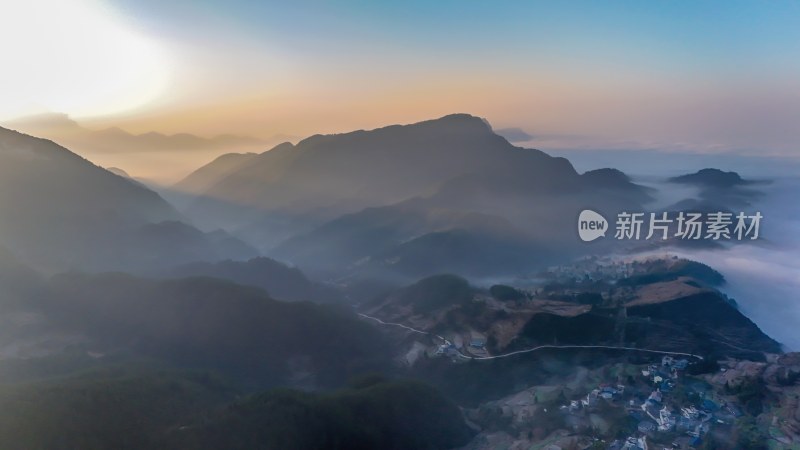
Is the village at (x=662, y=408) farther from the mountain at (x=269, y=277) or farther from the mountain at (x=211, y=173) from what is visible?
the mountain at (x=211, y=173)

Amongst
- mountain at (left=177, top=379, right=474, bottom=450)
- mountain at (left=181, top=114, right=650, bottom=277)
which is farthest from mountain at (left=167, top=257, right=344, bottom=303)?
mountain at (left=177, top=379, right=474, bottom=450)

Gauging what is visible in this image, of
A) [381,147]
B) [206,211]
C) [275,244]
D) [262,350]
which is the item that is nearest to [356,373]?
[262,350]

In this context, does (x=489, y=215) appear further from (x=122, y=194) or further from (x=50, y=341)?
(x=122, y=194)

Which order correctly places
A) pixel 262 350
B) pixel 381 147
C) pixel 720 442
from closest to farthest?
pixel 720 442
pixel 262 350
pixel 381 147

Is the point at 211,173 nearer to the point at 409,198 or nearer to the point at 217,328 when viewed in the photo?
the point at 409,198

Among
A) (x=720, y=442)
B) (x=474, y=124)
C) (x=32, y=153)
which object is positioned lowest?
(x=720, y=442)

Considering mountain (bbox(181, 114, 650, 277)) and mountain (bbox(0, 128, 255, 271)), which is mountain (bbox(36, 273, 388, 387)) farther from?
mountain (bbox(181, 114, 650, 277))

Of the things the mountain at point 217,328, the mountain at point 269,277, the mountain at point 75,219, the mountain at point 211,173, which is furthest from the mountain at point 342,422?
the mountain at point 211,173
